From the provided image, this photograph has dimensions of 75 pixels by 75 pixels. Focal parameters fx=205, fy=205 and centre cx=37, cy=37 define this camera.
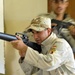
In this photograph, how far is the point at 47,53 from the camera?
42.0 inches

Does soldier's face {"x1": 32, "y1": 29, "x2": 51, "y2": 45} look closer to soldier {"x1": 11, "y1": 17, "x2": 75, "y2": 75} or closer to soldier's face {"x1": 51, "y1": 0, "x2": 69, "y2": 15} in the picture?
soldier {"x1": 11, "y1": 17, "x2": 75, "y2": 75}

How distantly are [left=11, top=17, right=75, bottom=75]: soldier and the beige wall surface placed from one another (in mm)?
650

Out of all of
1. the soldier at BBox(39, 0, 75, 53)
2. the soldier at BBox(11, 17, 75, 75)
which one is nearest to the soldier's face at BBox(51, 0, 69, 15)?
the soldier at BBox(39, 0, 75, 53)

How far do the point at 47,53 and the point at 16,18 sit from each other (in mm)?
789

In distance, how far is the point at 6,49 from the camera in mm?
1754

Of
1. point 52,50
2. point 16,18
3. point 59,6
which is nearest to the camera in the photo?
point 52,50

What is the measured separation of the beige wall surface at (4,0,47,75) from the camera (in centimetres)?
175

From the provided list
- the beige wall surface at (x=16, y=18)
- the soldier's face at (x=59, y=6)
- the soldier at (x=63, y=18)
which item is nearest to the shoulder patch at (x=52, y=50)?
the soldier at (x=63, y=18)

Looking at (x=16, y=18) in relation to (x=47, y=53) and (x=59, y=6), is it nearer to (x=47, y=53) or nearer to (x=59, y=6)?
(x=59, y=6)

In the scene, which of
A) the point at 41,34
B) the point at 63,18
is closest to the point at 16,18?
the point at 63,18

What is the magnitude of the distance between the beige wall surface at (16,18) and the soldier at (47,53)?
0.65 m

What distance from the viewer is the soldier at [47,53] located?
100cm

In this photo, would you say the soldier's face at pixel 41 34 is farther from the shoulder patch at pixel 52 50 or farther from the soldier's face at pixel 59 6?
the soldier's face at pixel 59 6

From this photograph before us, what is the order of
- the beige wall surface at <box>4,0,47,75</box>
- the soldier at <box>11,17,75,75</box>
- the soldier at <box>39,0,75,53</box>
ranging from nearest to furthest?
the soldier at <box>11,17,75,75</box> < the soldier at <box>39,0,75,53</box> < the beige wall surface at <box>4,0,47,75</box>
